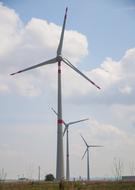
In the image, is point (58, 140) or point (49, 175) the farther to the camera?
point (49, 175)

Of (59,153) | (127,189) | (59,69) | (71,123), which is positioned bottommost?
(127,189)

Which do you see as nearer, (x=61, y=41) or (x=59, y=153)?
(x=59, y=153)

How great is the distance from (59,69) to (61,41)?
5.78 metres

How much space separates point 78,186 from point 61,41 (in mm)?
48963

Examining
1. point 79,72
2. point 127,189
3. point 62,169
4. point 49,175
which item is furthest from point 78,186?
point 49,175

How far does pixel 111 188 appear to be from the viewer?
206 ft

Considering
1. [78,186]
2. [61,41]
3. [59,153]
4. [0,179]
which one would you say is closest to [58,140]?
[59,153]

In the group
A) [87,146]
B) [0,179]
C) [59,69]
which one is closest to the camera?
[0,179]

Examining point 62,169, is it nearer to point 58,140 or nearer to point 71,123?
point 58,140

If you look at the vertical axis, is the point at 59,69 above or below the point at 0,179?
above

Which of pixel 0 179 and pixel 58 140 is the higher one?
pixel 58 140

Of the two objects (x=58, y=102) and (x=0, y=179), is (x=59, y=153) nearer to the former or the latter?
(x=58, y=102)

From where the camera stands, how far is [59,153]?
92125 millimetres

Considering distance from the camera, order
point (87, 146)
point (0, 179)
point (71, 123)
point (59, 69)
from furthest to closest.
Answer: point (87, 146)
point (71, 123)
point (59, 69)
point (0, 179)
